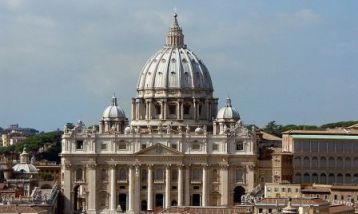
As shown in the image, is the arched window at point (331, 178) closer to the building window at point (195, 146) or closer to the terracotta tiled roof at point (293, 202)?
the building window at point (195, 146)

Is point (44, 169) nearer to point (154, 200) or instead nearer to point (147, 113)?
point (147, 113)

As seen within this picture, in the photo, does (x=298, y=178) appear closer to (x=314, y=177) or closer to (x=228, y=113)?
(x=314, y=177)

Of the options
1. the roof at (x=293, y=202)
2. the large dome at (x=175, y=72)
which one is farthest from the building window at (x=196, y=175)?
the roof at (x=293, y=202)

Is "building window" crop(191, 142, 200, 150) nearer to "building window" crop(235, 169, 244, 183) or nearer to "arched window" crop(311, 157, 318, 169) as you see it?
"building window" crop(235, 169, 244, 183)

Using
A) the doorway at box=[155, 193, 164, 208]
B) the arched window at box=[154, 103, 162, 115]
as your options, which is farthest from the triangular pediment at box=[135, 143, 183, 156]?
the arched window at box=[154, 103, 162, 115]

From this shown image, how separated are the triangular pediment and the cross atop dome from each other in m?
26.1

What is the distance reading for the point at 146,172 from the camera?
139 m

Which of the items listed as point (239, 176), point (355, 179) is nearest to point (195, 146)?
point (239, 176)

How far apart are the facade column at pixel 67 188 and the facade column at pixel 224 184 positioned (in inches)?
560

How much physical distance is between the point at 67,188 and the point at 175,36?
31600 mm

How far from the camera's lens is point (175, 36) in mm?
162625

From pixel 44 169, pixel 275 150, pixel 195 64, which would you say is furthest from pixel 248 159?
pixel 44 169

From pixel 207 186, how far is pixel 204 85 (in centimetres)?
2161

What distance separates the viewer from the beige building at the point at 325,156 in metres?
133
